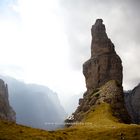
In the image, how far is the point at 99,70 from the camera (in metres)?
171

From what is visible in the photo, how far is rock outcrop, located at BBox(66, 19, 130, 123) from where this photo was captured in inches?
5891

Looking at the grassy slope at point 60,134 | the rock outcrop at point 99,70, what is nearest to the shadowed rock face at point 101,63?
the rock outcrop at point 99,70

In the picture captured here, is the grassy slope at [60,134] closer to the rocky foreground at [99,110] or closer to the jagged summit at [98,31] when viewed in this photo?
the rocky foreground at [99,110]

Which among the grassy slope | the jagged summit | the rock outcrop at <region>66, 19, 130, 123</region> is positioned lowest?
the grassy slope

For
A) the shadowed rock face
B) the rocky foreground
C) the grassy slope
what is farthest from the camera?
the shadowed rock face

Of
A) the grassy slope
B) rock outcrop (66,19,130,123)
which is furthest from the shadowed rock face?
the grassy slope

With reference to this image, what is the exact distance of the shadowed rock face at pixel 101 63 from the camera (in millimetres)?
169250

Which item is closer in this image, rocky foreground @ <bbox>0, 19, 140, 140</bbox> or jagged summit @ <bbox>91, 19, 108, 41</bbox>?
rocky foreground @ <bbox>0, 19, 140, 140</bbox>

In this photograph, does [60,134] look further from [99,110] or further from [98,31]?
[98,31]

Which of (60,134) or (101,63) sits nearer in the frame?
(60,134)

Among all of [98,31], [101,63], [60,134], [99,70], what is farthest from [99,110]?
[98,31]

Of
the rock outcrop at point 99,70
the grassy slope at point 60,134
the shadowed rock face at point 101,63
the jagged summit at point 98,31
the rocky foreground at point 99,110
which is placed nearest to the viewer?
the grassy slope at point 60,134

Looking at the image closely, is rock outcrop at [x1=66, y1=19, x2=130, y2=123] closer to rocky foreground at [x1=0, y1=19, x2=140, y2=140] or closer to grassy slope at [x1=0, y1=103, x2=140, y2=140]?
Answer: rocky foreground at [x1=0, y1=19, x2=140, y2=140]

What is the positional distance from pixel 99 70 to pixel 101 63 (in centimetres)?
368
